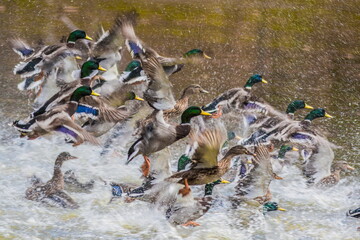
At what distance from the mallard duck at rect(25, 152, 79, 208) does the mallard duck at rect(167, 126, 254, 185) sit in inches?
30.8

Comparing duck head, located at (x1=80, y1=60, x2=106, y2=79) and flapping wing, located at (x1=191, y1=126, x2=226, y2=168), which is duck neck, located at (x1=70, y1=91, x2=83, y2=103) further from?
flapping wing, located at (x1=191, y1=126, x2=226, y2=168)

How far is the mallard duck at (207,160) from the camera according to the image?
5.23 meters

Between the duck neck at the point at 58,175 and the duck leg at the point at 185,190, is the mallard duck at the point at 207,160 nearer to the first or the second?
the duck leg at the point at 185,190

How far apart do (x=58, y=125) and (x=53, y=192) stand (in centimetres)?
51

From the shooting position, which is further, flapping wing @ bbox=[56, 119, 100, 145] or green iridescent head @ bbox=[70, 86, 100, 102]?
green iridescent head @ bbox=[70, 86, 100, 102]

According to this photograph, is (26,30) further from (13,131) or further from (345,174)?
(345,174)

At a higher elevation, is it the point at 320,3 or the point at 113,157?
the point at 113,157

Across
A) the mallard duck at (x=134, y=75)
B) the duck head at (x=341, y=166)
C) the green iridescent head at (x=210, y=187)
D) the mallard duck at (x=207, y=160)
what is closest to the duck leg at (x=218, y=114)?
the green iridescent head at (x=210, y=187)

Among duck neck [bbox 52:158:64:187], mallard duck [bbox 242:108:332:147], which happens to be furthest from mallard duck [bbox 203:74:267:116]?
duck neck [bbox 52:158:64:187]

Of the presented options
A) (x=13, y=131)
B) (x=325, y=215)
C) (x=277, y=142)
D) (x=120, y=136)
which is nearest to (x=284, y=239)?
(x=325, y=215)

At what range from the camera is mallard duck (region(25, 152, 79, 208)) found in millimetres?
5934

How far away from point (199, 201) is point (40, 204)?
3.74ft

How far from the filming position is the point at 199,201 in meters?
5.79

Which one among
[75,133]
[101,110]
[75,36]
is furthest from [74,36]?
[75,133]
